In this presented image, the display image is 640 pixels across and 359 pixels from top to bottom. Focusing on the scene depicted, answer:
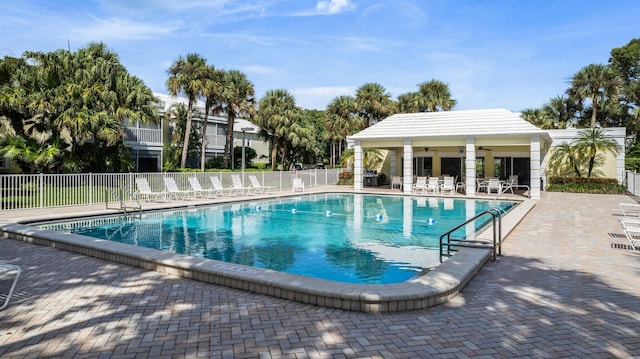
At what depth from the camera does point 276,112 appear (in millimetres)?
32812

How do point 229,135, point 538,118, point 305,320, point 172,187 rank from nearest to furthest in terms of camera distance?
point 305,320 < point 172,187 < point 229,135 < point 538,118

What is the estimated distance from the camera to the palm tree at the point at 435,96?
38531 mm

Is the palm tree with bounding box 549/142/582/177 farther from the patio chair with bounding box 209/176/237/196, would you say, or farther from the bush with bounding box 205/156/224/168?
the bush with bounding box 205/156/224/168

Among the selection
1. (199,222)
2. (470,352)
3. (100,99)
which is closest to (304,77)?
(100,99)

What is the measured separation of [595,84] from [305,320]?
36.2 m

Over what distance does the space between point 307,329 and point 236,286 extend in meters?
1.66

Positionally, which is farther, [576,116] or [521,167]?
[576,116]

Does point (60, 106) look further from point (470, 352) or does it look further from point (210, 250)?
point (470, 352)

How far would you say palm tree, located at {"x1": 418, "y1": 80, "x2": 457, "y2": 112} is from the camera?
126 ft

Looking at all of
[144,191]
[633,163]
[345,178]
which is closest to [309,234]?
[144,191]

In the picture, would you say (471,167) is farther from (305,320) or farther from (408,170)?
(305,320)

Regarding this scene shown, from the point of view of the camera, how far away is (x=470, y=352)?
3.49 meters

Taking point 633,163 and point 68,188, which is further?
point 633,163

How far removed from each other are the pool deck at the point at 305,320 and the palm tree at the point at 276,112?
26.5 m
